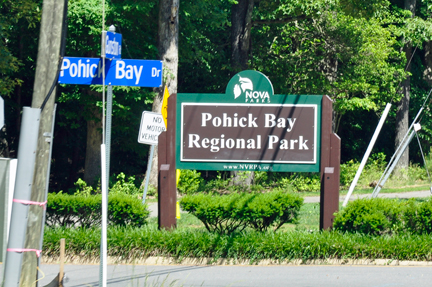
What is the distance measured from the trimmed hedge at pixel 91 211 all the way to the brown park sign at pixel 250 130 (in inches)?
42.2

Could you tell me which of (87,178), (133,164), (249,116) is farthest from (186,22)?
(249,116)

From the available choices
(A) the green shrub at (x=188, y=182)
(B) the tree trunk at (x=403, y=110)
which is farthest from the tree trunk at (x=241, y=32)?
(B) the tree trunk at (x=403, y=110)

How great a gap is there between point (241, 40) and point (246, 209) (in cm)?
1280

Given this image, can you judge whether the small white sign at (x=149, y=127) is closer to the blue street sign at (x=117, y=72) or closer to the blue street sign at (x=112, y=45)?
the blue street sign at (x=117, y=72)

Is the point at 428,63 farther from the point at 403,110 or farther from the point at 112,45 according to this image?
the point at 112,45

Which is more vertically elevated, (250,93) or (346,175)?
(250,93)

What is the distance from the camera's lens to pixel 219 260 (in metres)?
7.63

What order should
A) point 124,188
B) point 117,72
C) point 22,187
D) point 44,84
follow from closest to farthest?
1. point 22,187
2. point 44,84
3. point 117,72
4. point 124,188

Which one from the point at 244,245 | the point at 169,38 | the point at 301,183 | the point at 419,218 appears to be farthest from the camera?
the point at 301,183

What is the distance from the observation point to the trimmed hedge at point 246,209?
7.98m

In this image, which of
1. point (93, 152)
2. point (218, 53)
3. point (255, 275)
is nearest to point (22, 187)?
point (255, 275)

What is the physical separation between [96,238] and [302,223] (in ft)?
15.2

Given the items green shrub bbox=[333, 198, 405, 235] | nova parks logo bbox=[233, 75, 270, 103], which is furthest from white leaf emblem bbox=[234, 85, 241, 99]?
green shrub bbox=[333, 198, 405, 235]

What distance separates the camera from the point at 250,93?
27.6ft
